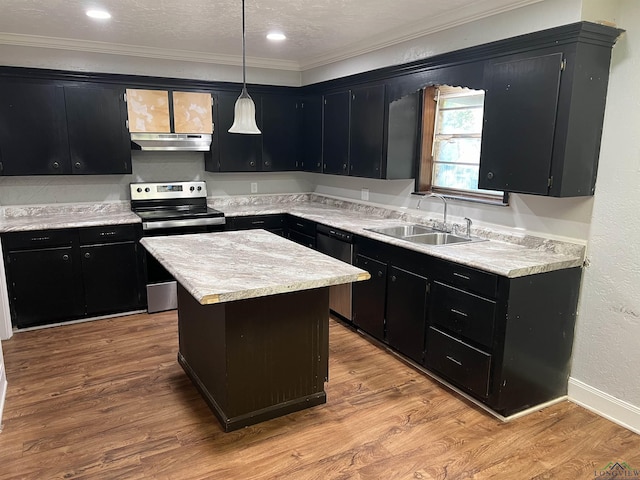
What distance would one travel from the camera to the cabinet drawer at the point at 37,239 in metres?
3.71

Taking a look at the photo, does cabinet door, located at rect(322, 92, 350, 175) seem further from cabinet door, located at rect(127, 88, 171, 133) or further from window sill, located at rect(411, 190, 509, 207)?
cabinet door, located at rect(127, 88, 171, 133)

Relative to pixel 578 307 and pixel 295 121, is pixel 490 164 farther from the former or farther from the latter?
pixel 295 121

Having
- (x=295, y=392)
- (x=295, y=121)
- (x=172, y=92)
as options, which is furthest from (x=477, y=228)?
(x=172, y=92)

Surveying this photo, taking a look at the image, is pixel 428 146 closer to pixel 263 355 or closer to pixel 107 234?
pixel 263 355

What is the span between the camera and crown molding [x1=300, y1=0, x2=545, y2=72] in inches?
115

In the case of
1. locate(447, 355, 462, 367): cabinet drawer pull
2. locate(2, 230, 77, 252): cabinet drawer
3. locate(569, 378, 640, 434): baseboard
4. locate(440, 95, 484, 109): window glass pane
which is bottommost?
locate(569, 378, 640, 434): baseboard

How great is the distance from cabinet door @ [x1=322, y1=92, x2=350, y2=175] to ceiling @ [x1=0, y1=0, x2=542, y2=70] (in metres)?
0.44

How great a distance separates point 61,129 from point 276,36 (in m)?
2.06

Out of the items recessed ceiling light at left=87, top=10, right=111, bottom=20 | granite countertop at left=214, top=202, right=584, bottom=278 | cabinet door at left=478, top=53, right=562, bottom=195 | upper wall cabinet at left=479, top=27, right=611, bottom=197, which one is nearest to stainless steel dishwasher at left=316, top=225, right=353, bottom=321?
granite countertop at left=214, top=202, right=584, bottom=278

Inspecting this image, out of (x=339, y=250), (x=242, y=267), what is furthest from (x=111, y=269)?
(x=242, y=267)

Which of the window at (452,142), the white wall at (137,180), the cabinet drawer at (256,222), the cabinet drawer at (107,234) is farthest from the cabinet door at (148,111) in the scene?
the window at (452,142)

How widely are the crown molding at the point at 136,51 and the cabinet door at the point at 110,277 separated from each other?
1.78m

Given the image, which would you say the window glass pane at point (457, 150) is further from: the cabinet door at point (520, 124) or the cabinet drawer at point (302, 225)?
the cabinet drawer at point (302, 225)

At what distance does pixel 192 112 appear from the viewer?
4535 mm
